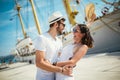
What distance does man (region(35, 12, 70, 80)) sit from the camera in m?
1.39

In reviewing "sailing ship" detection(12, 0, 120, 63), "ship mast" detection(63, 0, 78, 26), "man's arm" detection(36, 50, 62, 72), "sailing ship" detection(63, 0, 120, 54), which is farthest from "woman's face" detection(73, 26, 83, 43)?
"ship mast" detection(63, 0, 78, 26)

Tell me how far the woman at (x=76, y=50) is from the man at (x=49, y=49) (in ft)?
0.16

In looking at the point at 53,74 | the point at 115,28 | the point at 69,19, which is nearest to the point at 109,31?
the point at 115,28

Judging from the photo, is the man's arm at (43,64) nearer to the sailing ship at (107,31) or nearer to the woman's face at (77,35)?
the woman's face at (77,35)

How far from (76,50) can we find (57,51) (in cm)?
16

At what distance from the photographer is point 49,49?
1469mm

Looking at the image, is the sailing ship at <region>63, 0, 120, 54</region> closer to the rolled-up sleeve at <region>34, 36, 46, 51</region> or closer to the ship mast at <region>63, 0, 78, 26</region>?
the ship mast at <region>63, 0, 78, 26</region>

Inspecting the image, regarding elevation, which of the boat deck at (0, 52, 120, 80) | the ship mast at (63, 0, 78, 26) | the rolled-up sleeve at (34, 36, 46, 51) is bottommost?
the boat deck at (0, 52, 120, 80)

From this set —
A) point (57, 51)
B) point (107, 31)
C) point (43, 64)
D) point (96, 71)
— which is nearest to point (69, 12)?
point (107, 31)

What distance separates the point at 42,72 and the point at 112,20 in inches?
401

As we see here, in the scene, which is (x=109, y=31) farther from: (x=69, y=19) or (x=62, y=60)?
(x=62, y=60)

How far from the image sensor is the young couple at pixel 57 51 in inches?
54.3

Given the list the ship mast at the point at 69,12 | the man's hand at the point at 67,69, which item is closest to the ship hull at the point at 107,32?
the ship mast at the point at 69,12

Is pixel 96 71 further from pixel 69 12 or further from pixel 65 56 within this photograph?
pixel 69 12
